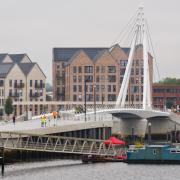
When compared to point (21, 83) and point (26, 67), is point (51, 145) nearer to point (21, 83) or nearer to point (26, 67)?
point (21, 83)

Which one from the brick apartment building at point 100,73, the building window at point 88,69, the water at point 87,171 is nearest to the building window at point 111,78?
the brick apartment building at point 100,73

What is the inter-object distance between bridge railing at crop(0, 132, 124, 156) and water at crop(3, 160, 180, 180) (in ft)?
4.12

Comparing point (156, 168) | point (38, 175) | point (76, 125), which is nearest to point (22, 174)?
point (38, 175)

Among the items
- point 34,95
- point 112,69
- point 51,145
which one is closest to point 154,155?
point 51,145

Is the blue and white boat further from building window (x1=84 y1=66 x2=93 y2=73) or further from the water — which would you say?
building window (x1=84 y1=66 x2=93 y2=73)

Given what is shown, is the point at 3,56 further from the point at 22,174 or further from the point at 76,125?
the point at 22,174

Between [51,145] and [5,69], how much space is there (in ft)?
302

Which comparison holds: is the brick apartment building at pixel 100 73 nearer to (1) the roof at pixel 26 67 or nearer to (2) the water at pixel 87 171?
(1) the roof at pixel 26 67

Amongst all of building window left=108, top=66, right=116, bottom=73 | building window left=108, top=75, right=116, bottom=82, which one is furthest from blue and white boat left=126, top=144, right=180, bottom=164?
building window left=108, top=75, right=116, bottom=82

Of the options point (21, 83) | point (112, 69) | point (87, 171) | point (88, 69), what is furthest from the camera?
point (112, 69)

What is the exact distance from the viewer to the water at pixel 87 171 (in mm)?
80062

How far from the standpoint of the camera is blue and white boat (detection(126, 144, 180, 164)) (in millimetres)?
91562

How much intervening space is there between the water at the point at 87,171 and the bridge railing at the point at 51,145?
1.26 m

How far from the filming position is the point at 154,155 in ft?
303
